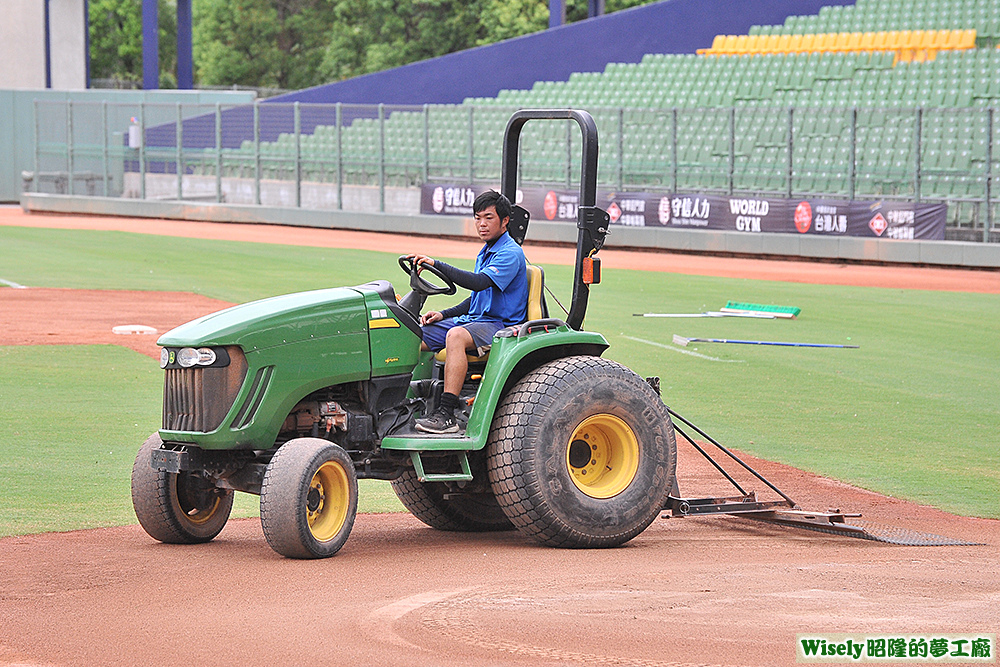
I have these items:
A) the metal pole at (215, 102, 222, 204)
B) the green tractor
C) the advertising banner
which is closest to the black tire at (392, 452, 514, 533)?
the green tractor

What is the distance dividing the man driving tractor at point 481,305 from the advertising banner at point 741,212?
73.2ft

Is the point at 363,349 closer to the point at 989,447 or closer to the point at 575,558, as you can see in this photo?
the point at 575,558

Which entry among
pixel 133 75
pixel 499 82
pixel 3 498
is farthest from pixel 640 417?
pixel 133 75

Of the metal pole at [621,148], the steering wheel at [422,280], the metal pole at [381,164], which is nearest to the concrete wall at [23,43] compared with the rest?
the metal pole at [381,164]

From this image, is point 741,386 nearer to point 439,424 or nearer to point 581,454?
point 581,454

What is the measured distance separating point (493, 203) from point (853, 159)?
77.2 ft

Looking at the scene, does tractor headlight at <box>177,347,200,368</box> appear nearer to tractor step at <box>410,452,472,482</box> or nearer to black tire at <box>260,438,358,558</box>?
black tire at <box>260,438,358,558</box>

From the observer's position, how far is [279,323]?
21.8 feet

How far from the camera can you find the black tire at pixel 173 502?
274 inches

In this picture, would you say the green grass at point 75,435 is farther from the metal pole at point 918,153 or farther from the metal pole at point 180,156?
the metal pole at point 180,156

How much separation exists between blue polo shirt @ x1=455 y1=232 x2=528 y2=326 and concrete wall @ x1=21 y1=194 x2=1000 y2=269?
2225 centimetres

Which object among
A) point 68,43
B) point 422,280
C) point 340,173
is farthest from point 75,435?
point 68,43

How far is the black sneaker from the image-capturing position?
274 inches

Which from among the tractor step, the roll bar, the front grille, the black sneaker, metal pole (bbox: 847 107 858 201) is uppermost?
metal pole (bbox: 847 107 858 201)
